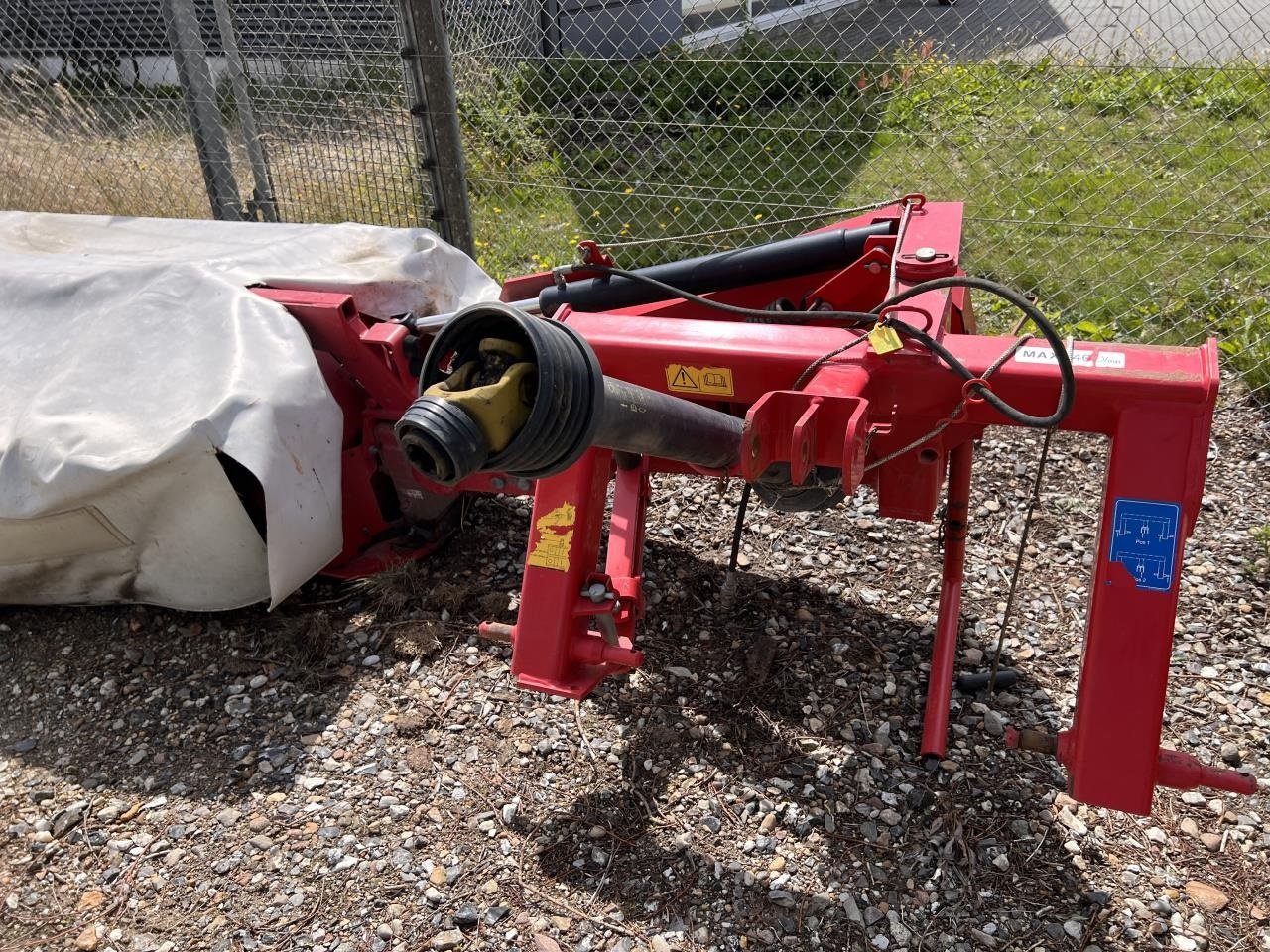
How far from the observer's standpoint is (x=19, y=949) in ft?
6.79

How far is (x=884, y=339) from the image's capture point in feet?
6.07

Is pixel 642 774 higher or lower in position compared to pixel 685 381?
lower

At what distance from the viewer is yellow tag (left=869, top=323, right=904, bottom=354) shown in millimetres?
1828

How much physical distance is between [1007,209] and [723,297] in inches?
112

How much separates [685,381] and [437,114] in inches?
103

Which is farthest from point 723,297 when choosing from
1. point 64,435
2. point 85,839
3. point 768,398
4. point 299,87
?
point 299,87

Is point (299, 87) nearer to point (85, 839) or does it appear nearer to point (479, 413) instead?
point (85, 839)

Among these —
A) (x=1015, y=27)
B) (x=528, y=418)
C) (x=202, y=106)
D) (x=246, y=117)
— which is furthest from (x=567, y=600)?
(x=1015, y=27)

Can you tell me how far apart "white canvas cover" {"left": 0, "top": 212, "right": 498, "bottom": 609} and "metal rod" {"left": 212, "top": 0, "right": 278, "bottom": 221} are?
211 cm

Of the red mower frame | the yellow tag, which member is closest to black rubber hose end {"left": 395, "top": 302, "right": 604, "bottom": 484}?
the red mower frame

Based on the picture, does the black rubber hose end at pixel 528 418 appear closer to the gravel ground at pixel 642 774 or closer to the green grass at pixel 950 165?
the gravel ground at pixel 642 774

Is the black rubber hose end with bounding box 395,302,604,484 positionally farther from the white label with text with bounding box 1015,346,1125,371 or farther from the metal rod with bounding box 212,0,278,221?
the metal rod with bounding box 212,0,278,221

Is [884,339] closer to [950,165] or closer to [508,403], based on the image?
[508,403]

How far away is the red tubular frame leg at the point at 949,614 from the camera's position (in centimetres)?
242
